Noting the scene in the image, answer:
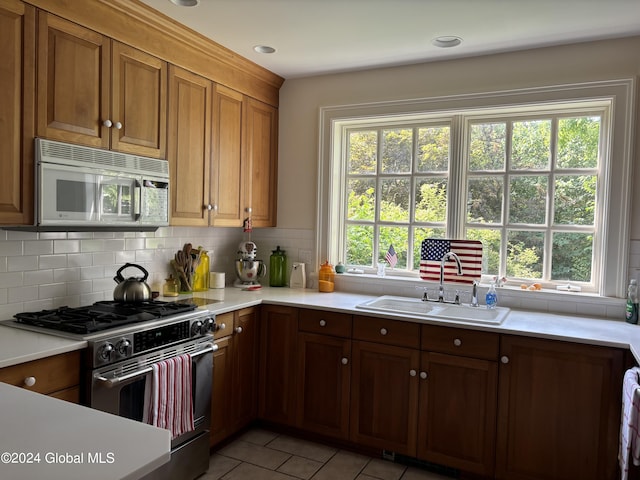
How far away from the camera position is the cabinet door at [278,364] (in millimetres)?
3137

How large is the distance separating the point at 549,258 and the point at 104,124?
275cm

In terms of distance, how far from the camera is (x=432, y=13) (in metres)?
2.51

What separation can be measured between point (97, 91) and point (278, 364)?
76.5 inches

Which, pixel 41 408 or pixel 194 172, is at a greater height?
pixel 194 172

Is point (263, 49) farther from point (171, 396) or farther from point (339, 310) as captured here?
point (171, 396)

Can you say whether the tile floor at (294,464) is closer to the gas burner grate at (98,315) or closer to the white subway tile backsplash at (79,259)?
the gas burner grate at (98,315)

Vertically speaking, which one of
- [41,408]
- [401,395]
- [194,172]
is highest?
[194,172]

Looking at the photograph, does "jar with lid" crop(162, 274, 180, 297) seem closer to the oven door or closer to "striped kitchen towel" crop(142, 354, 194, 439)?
the oven door

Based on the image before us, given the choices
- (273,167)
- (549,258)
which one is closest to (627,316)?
(549,258)

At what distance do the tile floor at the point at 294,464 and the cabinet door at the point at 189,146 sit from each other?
145cm

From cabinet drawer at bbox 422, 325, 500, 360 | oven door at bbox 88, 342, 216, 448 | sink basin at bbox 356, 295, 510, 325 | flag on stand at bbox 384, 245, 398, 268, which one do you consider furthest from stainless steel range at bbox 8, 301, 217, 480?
flag on stand at bbox 384, 245, 398, 268

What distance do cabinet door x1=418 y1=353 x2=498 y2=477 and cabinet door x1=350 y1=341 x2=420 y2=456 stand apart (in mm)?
65

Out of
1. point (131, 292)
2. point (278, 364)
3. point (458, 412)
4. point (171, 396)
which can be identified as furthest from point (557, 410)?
point (131, 292)

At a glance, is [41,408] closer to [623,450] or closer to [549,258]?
[623,450]
